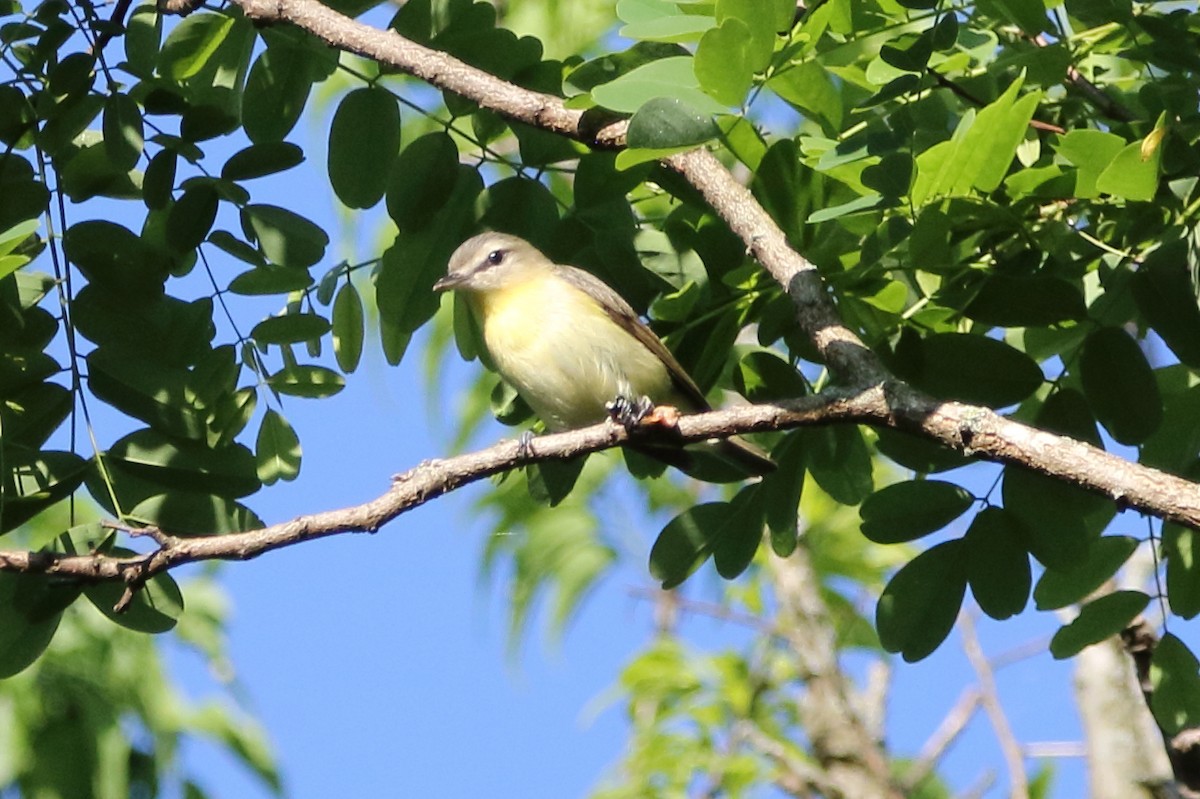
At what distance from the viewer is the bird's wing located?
362 cm

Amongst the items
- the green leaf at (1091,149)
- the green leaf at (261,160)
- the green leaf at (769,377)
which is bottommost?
the green leaf at (1091,149)

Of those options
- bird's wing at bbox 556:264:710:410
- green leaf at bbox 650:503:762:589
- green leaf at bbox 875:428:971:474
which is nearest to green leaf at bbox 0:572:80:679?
green leaf at bbox 650:503:762:589

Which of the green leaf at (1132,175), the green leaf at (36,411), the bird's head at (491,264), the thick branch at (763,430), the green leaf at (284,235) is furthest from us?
the bird's head at (491,264)

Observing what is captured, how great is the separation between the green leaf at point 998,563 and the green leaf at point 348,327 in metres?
1.53

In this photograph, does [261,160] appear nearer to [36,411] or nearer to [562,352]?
[36,411]

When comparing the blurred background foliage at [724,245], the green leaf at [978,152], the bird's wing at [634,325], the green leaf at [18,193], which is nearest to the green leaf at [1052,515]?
the blurred background foliage at [724,245]

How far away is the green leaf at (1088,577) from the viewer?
3.46 metres

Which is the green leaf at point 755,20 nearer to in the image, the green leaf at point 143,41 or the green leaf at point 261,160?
the green leaf at point 261,160

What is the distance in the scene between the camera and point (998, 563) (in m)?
3.24

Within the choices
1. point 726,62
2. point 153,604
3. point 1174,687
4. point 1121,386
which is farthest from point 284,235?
point 1174,687

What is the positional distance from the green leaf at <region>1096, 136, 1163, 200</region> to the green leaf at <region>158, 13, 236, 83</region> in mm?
1966

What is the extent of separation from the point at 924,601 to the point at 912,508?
0.21 m

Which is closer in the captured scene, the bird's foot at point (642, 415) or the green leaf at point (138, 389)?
the bird's foot at point (642, 415)

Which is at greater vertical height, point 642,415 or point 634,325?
point 634,325
